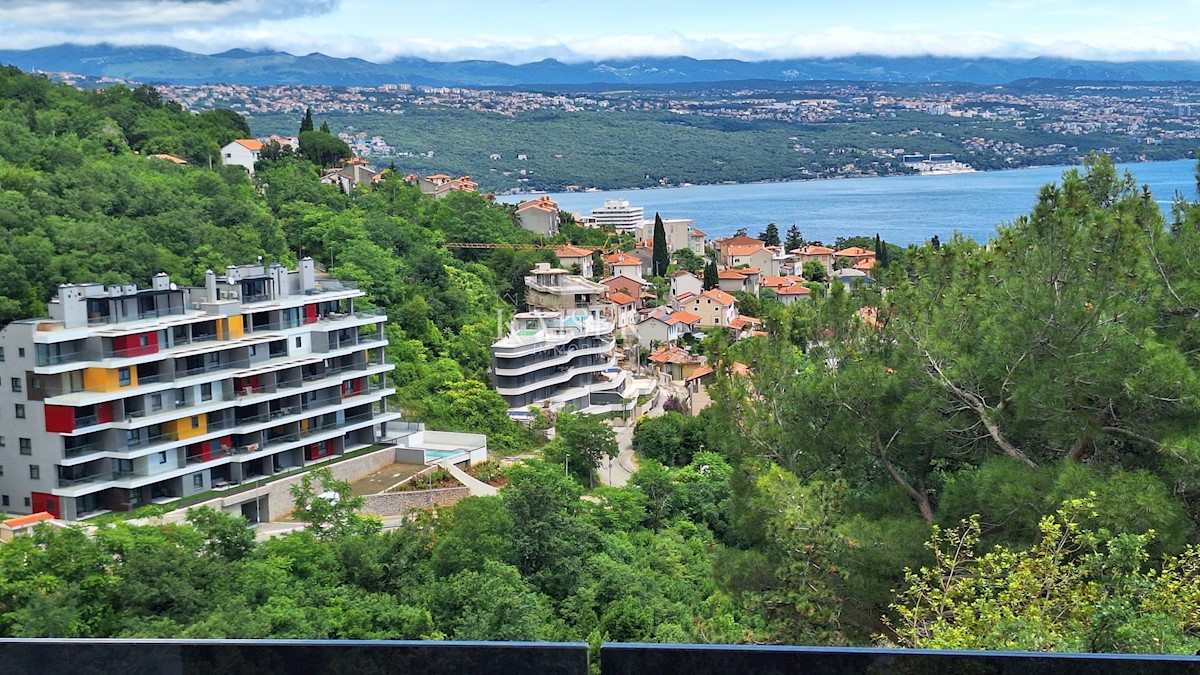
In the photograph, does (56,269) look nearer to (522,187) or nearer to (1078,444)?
(1078,444)

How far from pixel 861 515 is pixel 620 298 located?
24364mm

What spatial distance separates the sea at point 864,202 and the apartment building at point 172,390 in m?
34.6

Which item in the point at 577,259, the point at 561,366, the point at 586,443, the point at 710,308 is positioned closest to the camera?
the point at 586,443

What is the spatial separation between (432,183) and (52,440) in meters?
30.1

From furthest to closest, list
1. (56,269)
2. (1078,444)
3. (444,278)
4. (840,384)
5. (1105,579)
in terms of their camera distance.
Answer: (444,278) → (56,269) → (840,384) → (1078,444) → (1105,579)

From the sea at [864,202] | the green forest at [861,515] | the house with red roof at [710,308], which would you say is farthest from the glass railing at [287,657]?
the sea at [864,202]

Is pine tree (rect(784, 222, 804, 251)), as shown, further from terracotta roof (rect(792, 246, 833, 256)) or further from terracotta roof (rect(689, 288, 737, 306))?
terracotta roof (rect(689, 288, 737, 306))

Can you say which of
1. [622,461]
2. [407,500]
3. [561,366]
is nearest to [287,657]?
[407,500]

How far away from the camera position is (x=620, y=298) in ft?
98.4

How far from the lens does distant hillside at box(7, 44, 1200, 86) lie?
15025 centimetres

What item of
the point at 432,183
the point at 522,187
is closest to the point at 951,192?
the point at 522,187

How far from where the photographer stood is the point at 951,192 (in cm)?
7706

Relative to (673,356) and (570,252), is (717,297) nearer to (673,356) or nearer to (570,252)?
(570,252)

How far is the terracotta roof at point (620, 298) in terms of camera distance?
29625 mm
